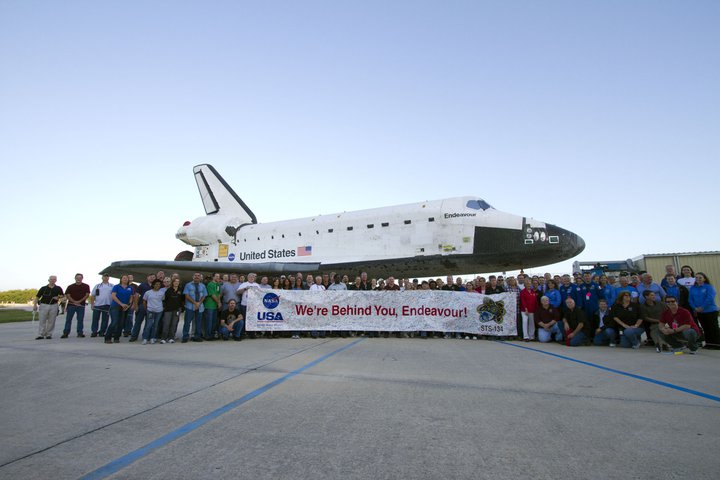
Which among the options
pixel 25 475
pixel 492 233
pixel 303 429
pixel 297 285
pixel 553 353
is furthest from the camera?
pixel 492 233

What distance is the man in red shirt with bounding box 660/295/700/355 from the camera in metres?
7.93

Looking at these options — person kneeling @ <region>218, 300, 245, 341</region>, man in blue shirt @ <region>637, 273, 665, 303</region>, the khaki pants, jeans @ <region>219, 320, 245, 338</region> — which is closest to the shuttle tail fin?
the khaki pants

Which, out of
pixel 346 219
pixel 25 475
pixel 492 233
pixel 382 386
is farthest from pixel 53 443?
pixel 346 219

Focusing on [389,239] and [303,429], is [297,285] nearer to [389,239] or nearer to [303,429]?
[389,239]

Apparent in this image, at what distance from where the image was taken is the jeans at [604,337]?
9.28m

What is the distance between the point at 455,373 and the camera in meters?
5.23

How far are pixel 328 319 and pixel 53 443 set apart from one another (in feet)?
25.9

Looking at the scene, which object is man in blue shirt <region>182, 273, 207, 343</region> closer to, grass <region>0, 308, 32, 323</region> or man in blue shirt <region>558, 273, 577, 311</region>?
man in blue shirt <region>558, 273, 577, 311</region>

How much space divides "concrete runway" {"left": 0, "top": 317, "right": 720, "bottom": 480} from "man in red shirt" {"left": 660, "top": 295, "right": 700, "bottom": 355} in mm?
2348

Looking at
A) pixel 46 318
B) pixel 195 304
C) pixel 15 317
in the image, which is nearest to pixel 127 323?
pixel 46 318

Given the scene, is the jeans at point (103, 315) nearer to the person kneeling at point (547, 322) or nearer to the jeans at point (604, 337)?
the person kneeling at point (547, 322)

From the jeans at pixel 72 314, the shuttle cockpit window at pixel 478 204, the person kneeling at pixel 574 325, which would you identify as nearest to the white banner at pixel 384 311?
the person kneeling at pixel 574 325

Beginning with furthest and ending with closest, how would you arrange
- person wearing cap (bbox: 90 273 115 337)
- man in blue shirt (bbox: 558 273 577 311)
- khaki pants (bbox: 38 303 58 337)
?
person wearing cap (bbox: 90 273 115 337)
man in blue shirt (bbox: 558 273 577 311)
khaki pants (bbox: 38 303 58 337)

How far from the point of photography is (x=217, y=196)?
79.2 feet
